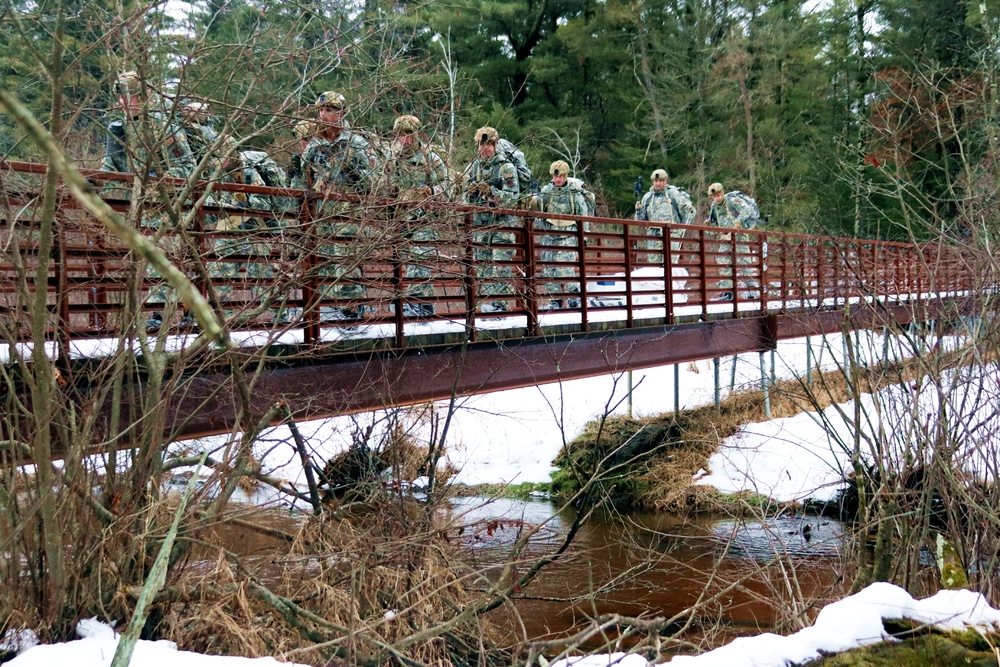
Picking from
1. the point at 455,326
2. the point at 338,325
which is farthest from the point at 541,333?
the point at 338,325

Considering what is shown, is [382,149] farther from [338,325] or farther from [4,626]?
[4,626]

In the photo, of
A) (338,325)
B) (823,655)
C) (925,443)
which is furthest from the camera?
(338,325)

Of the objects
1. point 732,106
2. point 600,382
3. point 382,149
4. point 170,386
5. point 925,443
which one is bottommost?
point 600,382

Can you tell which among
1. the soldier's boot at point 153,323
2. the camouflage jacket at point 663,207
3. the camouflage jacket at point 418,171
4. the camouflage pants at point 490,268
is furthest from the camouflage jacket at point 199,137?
the camouflage jacket at point 663,207

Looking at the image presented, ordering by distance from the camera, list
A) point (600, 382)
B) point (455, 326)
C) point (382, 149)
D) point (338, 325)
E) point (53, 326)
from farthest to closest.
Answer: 1. point (600, 382)
2. point (455, 326)
3. point (338, 325)
4. point (382, 149)
5. point (53, 326)

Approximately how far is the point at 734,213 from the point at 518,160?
955 cm

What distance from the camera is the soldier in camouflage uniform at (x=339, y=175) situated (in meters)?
5.96

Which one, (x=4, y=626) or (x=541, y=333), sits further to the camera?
(x=541, y=333)

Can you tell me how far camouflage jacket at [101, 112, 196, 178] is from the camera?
15.1ft

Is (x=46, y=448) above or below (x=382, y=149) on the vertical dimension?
below

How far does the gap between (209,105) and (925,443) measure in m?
4.54

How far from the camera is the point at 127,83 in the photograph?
4746 millimetres

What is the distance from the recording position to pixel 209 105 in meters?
5.13

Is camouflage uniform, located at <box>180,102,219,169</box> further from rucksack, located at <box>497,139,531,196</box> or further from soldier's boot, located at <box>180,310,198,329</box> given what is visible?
rucksack, located at <box>497,139,531,196</box>
